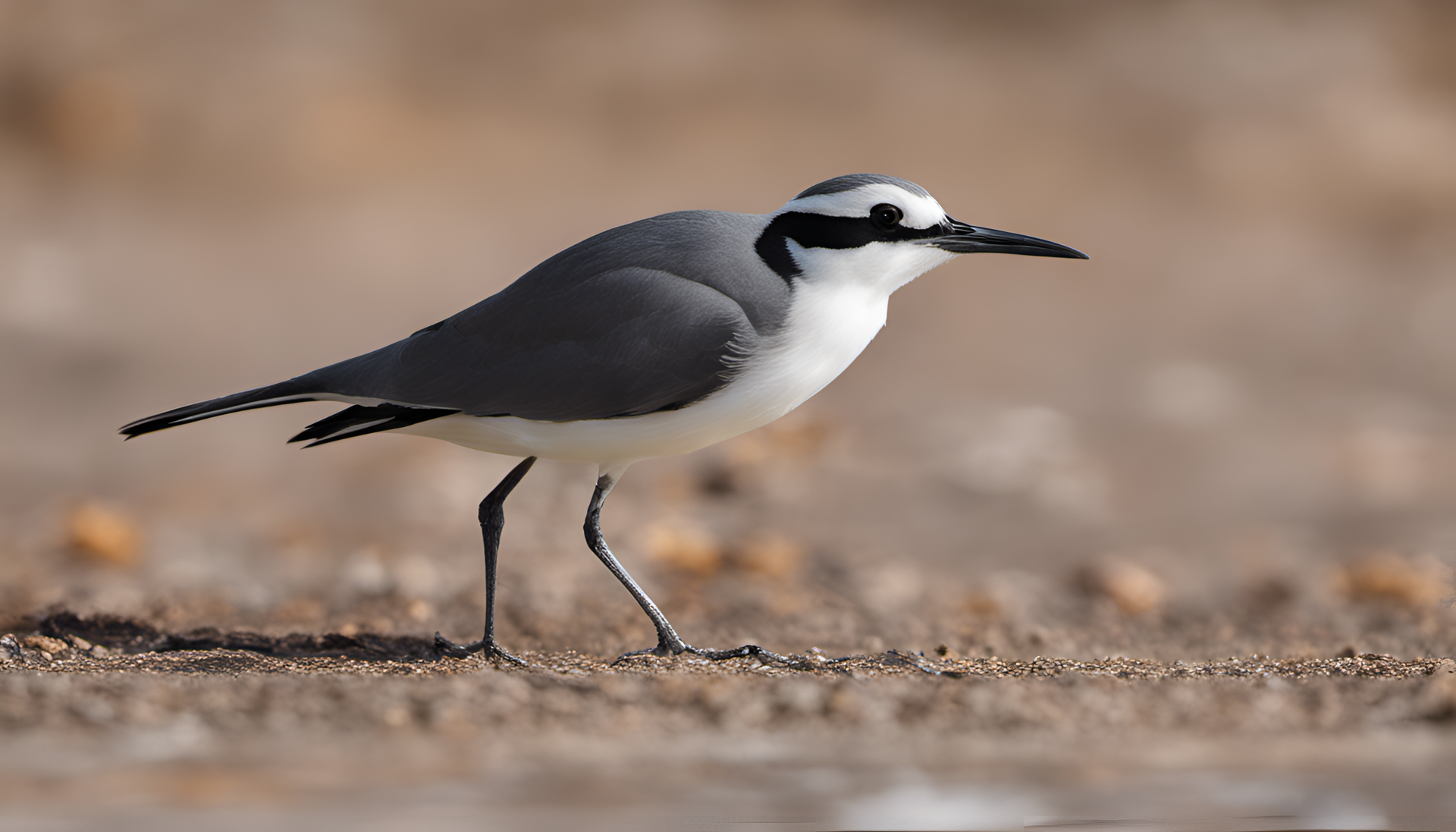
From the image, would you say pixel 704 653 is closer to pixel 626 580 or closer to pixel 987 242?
pixel 626 580

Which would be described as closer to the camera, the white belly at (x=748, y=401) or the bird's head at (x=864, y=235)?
the white belly at (x=748, y=401)

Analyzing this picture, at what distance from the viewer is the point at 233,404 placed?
457 cm

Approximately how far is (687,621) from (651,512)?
1.69 meters

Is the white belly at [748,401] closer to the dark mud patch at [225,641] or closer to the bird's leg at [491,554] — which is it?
the bird's leg at [491,554]

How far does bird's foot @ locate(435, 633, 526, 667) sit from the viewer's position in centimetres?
478

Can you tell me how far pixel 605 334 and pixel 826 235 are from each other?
2.56ft

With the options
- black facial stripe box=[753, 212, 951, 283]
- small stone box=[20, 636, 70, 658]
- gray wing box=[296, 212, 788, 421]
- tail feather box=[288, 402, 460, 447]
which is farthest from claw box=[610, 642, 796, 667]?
small stone box=[20, 636, 70, 658]

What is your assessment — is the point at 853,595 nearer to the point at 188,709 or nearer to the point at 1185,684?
the point at 1185,684

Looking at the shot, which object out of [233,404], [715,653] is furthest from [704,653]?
[233,404]

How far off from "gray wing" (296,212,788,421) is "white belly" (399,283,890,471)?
0.15ft

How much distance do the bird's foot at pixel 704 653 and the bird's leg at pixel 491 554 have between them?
18.0 inches

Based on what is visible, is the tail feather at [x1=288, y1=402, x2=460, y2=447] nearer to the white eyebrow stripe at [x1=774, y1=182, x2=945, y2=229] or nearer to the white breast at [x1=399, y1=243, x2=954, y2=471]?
the white breast at [x1=399, y1=243, x2=954, y2=471]

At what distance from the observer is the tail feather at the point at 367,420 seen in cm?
458

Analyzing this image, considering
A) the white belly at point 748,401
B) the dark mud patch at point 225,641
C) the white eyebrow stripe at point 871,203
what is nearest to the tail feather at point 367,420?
the white belly at point 748,401
